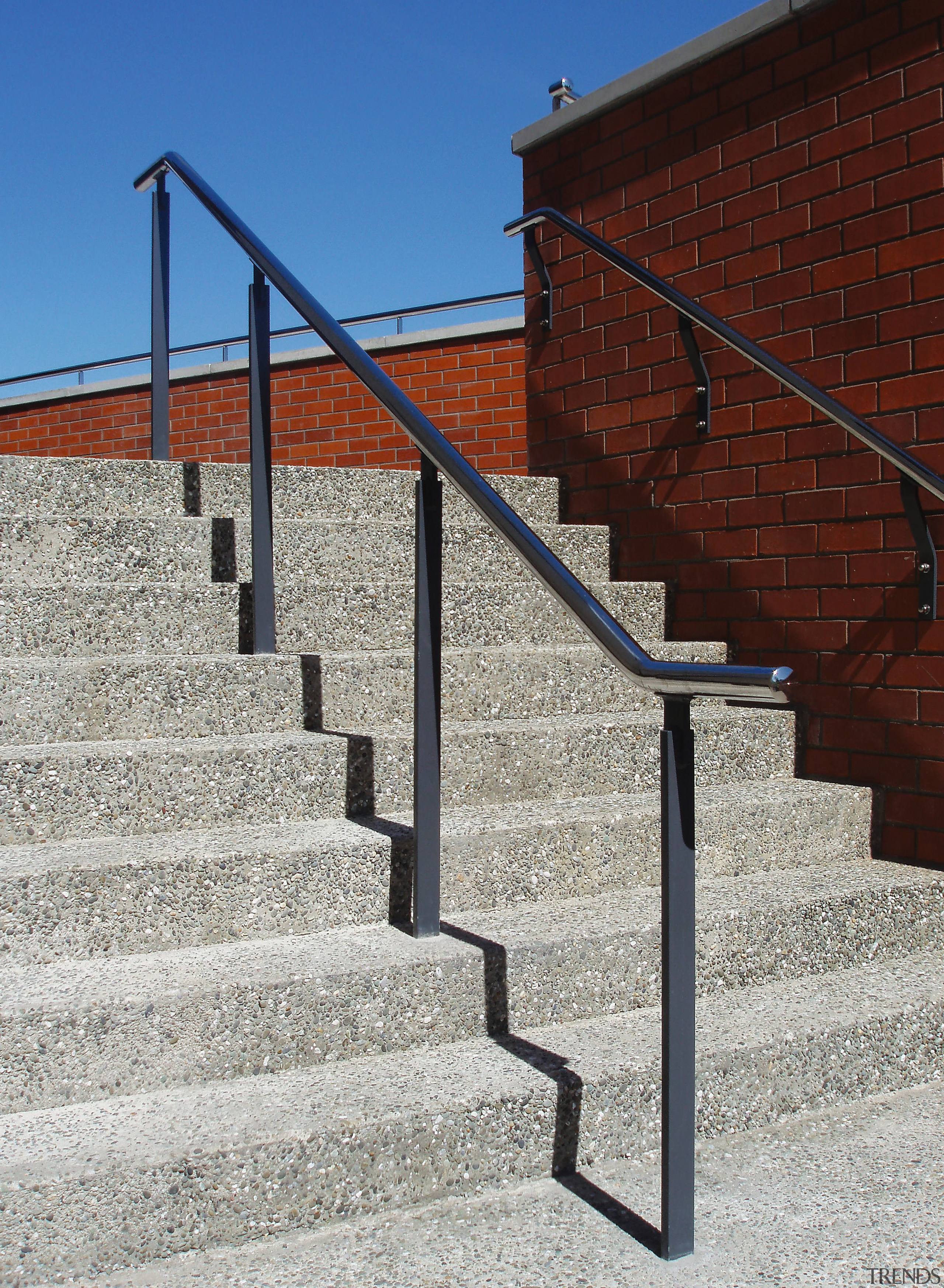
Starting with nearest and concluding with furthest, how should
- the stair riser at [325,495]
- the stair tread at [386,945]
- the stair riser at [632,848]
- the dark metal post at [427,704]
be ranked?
the stair tread at [386,945], the dark metal post at [427,704], the stair riser at [632,848], the stair riser at [325,495]

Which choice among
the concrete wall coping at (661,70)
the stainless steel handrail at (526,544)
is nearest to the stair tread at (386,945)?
the stainless steel handrail at (526,544)

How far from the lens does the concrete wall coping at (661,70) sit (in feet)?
9.12

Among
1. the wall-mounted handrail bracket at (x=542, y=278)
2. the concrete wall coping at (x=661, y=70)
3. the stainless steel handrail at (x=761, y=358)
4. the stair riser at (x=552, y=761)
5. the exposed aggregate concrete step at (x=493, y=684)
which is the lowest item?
the stair riser at (x=552, y=761)

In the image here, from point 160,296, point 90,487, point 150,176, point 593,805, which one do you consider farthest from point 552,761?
point 150,176

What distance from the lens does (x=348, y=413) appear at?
7.04 m

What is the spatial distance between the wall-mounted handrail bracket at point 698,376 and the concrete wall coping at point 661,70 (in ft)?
2.39

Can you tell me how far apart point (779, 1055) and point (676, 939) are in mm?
482

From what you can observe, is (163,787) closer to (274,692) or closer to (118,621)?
(274,692)

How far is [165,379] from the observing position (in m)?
3.13

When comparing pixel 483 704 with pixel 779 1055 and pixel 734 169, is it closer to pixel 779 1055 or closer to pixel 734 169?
pixel 779 1055

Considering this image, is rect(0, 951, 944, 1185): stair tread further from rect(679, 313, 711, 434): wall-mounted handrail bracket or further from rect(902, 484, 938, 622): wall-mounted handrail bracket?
rect(679, 313, 711, 434): wall-mounted handrail bracket

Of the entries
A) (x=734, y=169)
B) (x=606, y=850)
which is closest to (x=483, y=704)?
(x=606, y=850)

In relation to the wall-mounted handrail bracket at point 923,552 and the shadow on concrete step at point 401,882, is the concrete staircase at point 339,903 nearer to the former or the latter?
the shadow on concrete step at point 401,882

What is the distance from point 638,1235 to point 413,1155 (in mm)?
316
